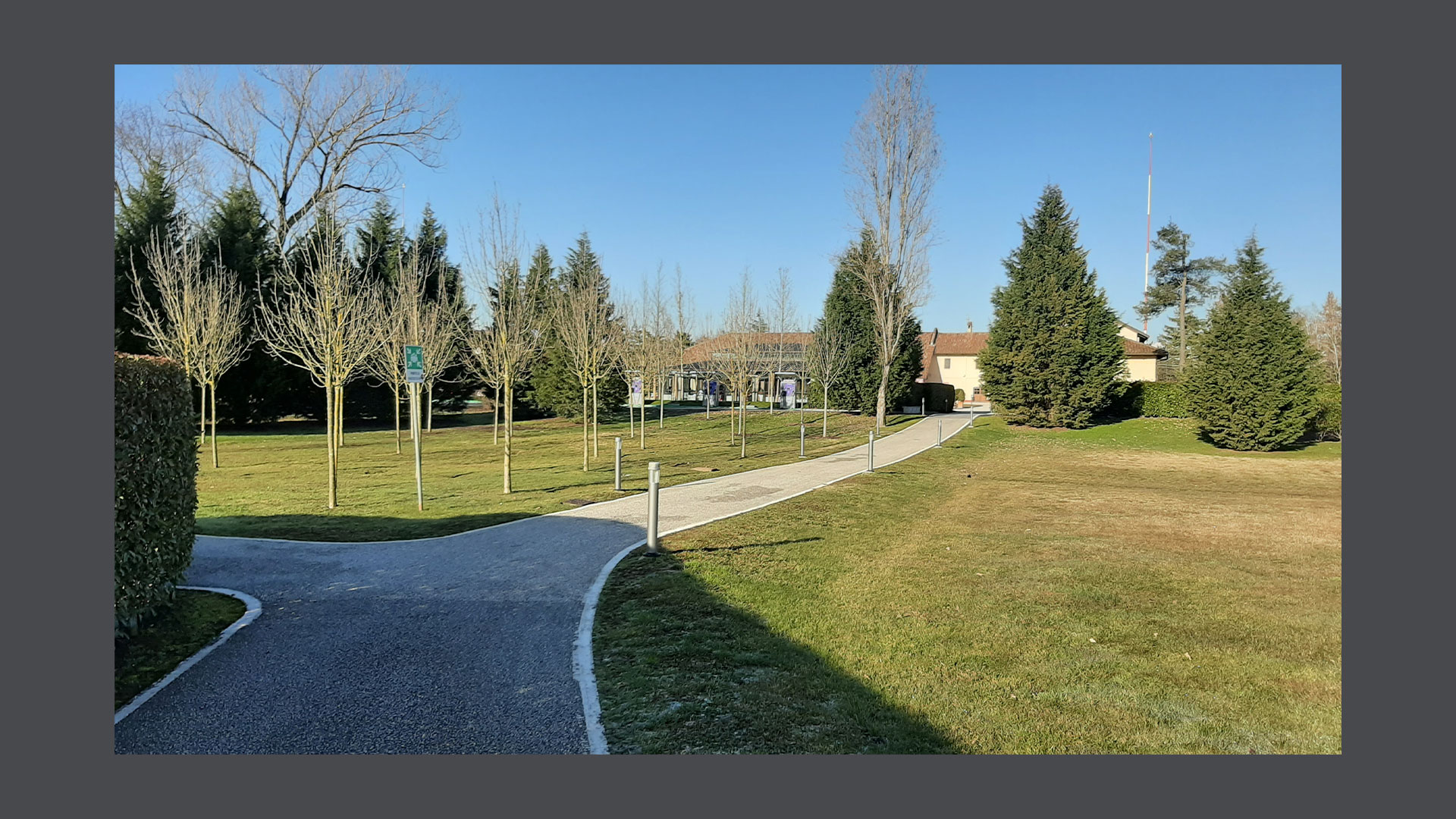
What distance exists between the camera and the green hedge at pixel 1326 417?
2386cm

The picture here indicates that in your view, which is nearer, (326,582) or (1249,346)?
(326,582)

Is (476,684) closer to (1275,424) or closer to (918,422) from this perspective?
(1275,424)

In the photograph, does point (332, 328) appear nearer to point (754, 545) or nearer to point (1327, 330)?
point (754, 545)

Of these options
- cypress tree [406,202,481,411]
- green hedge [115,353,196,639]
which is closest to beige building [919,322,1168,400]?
cypress tree [406,202,481,411]

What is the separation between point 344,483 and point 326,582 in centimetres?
849

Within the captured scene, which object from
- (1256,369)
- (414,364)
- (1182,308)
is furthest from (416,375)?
(1182,308)

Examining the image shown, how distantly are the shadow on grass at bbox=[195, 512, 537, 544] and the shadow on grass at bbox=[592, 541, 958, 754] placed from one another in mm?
4333

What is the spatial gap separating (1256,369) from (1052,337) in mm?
7344

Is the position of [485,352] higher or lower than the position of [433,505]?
higher

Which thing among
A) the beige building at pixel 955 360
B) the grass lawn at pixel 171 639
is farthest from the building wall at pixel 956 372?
the grass lawn at pixel 171 639

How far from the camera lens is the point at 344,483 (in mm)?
13742

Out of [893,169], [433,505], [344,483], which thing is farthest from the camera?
[893,169]

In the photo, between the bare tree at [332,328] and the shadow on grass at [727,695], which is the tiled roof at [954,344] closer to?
the bare tree at [332,328]

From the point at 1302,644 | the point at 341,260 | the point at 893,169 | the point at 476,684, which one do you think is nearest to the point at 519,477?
the point at 341,260
